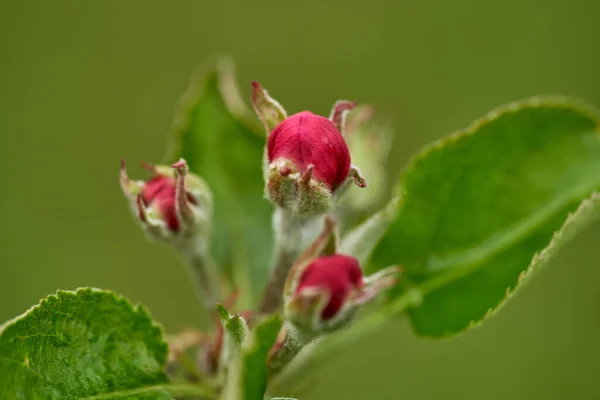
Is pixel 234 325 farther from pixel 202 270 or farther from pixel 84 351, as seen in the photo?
pixel 202 270

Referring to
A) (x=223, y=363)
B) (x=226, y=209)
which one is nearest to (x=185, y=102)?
(x=226, y=209)

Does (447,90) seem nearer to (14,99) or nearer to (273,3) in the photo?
(273,3)

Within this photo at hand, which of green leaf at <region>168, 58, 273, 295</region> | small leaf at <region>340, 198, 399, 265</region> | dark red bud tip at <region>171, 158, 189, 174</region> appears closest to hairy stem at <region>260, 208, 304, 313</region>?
small leaf at <region>340, 198, 399, 265</region>

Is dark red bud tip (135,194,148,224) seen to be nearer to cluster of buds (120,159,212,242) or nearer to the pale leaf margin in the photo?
cluster of buds (120,159,212,242)

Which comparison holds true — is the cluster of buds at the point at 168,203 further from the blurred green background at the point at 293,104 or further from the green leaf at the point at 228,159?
the blurred green background at the point at 293,104

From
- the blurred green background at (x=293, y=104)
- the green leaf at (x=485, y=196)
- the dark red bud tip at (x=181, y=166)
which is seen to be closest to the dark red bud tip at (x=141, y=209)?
the dark red bud tip at (x=181, y=166)

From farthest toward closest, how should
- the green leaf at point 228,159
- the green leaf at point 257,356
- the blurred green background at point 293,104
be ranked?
the blurred green background at point 293,104
the green leaf at point 228,159
the green leaf at point 257,356

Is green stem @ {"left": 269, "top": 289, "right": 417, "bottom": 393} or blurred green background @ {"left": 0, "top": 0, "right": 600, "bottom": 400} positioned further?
blurred green background @ {"left": 0, "top": 0, "right": 600, "bottom": 400}
